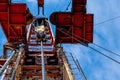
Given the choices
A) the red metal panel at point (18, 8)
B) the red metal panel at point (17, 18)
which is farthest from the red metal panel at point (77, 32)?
A: the red metal panel at point (18, 8)

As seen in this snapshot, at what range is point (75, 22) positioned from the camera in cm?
2414

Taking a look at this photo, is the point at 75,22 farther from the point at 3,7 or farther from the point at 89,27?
the point at 3,7

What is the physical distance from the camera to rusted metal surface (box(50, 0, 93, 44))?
2392 centimetres

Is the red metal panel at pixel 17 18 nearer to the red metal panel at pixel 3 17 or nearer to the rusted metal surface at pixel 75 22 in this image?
the red metal panel at pixel 3 17

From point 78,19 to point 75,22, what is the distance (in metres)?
0.27

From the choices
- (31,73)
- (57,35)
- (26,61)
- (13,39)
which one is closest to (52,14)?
(57,35)

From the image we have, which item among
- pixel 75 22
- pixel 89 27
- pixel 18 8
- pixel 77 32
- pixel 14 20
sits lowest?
pixel 77 32

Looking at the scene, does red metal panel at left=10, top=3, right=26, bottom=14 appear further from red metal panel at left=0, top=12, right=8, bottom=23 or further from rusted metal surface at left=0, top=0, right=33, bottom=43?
red metal panel at left=0, top=12, right=8, bottom=23

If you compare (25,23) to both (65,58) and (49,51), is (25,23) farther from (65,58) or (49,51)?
(65,58)

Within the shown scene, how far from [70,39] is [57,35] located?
1066 mm

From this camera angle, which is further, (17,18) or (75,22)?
(75,22)

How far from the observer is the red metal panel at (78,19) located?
23.9 m

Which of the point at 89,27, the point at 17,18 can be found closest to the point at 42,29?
the point at 17,18

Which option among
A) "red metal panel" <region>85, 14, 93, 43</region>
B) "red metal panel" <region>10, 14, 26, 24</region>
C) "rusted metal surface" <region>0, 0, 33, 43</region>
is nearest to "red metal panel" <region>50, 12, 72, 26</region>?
"red metal panel" <region>85, 14, 93, 43</region>
